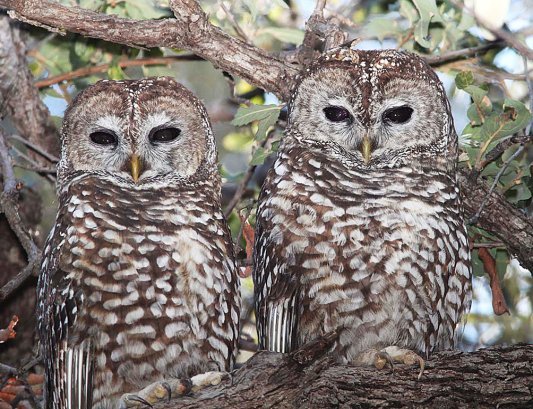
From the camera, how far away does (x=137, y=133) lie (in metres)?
4.75

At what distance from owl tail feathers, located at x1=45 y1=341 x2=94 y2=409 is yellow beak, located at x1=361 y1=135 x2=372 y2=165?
148cm

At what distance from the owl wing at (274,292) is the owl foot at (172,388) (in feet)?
1.71

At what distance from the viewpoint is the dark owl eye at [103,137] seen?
4832 mm

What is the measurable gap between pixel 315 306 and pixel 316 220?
1.24 ft

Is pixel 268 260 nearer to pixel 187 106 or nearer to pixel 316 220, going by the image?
pixel 316 220

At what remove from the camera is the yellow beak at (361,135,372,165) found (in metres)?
4.70

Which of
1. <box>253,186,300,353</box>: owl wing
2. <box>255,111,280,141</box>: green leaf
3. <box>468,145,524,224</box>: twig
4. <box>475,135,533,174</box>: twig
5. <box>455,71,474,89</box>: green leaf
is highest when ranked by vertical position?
<box>455,71,474,89</box>: green leaf

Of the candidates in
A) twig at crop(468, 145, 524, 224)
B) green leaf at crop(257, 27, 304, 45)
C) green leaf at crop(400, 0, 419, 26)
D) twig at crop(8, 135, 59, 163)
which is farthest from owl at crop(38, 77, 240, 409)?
green leaf at crop(400, 0, 419, 26)

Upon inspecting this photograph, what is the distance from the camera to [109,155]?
15.9 feet

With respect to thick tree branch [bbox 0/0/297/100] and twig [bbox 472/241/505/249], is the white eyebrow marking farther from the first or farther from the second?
twig [bbox 472/241/505/249]

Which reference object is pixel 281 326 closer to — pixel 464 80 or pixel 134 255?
pixel 134 255

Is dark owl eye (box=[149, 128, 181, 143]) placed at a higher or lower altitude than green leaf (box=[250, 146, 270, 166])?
lower

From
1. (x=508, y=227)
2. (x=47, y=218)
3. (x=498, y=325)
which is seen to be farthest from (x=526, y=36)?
(x=47, y=218)

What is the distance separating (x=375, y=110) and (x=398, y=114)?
0.14 m
